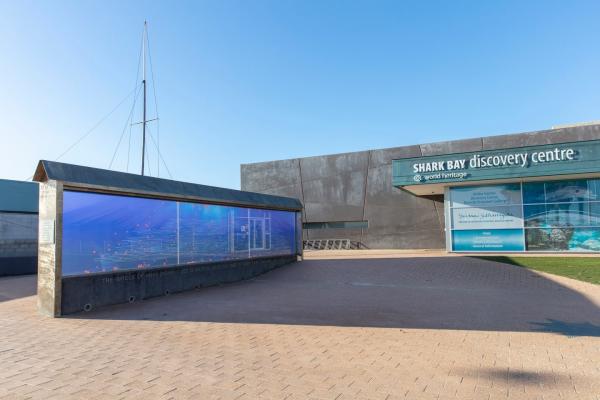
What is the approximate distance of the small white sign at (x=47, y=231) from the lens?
8945mm

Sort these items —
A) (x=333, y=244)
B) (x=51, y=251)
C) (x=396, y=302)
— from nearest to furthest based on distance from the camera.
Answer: (x=51, y=251), (x=396, y=302), (x=333, y=244)

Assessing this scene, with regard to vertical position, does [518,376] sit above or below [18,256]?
below

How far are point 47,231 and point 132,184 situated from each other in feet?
7.51

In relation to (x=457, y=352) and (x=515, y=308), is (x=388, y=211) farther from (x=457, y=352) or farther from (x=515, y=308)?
(x=457, y=352)

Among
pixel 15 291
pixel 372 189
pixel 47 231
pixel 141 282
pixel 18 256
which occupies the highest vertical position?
pixel 372 189

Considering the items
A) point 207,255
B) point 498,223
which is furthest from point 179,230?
point 498,223

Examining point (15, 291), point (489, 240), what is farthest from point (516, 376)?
point (489, 240)

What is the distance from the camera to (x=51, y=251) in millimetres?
8945

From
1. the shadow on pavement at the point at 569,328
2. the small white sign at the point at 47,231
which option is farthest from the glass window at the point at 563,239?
the small white sign at the point at 47,231

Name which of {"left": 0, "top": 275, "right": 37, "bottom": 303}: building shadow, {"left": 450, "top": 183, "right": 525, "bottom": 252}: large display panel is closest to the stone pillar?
{"left": 0, "top": 275, "right": 37, "bottom": 303}: building shadow

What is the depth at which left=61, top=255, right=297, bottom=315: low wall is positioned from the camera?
916cm

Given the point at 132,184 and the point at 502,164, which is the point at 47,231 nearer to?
the point at 132,184

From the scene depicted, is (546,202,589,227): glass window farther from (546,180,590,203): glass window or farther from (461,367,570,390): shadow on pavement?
(461,367,570,390): shadow on pavement

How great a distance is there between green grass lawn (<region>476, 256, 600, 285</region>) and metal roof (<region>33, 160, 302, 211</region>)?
Result: 10605 mm
